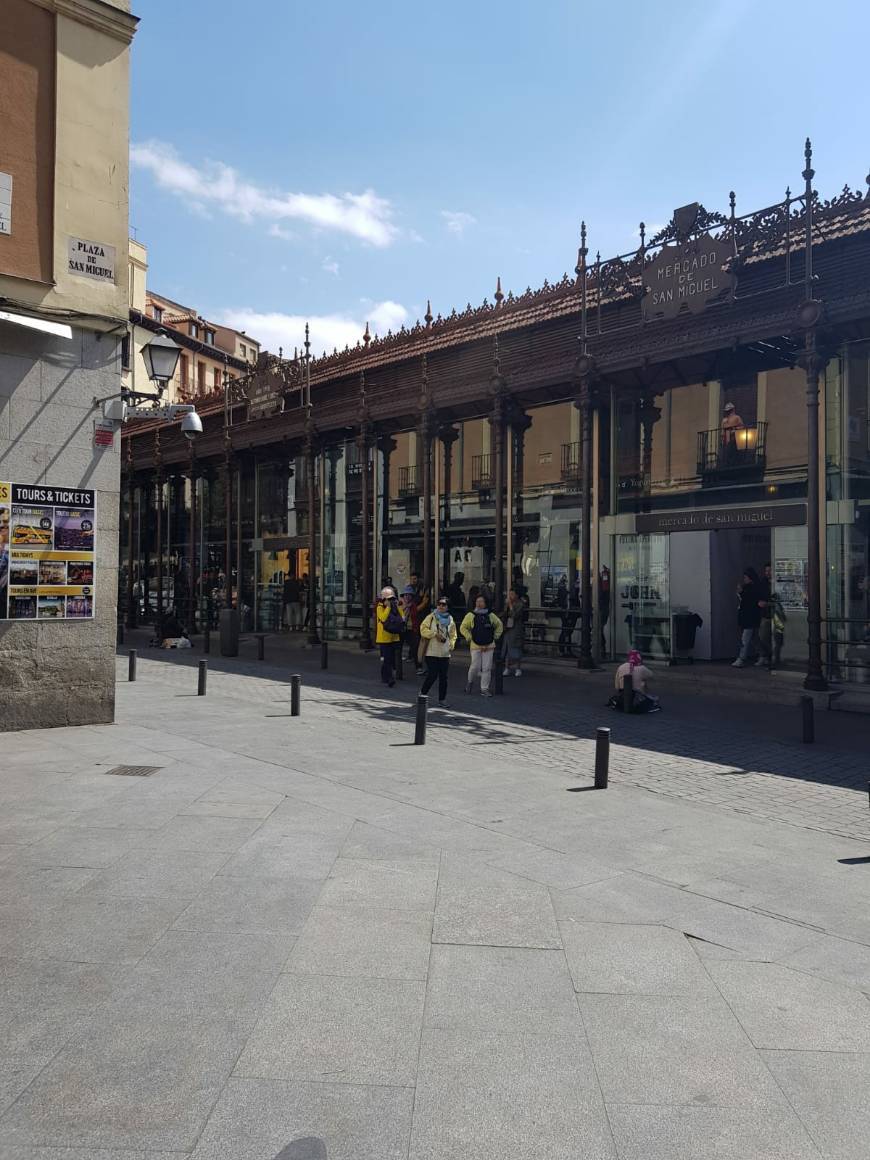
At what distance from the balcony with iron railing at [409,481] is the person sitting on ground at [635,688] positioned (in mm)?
10003

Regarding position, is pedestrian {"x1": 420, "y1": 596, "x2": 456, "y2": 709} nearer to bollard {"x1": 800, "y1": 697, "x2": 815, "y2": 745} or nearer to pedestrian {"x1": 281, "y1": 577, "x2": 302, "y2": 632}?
bollard {"x1": 800, "y1": 697, "x2": 815, "y2": 745}

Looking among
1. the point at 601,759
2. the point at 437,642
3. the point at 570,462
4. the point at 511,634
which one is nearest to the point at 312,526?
the point at 570,462

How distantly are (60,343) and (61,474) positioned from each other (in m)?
1.60

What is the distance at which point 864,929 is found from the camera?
4.75 metres

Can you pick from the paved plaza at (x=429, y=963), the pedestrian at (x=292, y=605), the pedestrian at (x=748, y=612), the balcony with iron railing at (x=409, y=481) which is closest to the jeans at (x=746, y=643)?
the pedestrian at (x=748, y=612)

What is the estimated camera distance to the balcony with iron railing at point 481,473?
784 inches

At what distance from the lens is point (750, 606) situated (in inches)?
635

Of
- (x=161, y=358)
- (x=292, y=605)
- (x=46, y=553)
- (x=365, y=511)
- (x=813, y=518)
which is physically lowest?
(x=292, y=605)

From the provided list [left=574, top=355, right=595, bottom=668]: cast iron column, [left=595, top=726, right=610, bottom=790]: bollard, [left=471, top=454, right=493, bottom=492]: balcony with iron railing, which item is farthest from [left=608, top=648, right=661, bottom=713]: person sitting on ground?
[left=471, top=454, right=493, bottom=492]: balcony with iron railing

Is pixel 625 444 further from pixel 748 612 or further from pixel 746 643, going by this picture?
pixel 746 643

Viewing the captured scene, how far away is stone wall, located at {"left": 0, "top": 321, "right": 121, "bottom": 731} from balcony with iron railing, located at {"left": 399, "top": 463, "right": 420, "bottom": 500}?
1133 cm

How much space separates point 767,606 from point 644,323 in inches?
231

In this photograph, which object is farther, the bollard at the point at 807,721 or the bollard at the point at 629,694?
the bollard at the point at 629,694

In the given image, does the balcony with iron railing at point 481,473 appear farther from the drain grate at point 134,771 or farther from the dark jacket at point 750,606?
the drain grate at point 134,771
